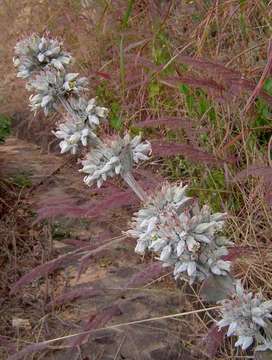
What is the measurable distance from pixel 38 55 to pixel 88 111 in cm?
11

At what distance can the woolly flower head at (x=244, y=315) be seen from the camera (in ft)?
3.18

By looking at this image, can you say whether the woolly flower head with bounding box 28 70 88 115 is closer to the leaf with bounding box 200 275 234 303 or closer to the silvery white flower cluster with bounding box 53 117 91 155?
the silvery white flower cluster with bounding box 53 117 91 155

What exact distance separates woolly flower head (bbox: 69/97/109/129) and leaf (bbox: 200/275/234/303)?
0.29m

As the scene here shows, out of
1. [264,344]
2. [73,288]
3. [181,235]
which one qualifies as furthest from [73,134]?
[73,288]

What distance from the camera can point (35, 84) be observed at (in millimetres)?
1009

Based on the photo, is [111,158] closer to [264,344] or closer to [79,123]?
[79,123]

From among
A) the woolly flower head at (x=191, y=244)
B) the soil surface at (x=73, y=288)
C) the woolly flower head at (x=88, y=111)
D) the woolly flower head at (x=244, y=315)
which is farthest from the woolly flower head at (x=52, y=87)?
the soil surface at (x=73, y=288)

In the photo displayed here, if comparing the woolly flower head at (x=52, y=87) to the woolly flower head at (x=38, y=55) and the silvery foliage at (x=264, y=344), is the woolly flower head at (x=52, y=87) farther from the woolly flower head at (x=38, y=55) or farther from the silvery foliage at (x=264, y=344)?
the silvery foliage at (x=264, y=344)

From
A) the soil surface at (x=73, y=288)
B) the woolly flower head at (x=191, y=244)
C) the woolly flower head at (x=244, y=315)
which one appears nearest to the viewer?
the woolly flower head at (x=191, y=244)

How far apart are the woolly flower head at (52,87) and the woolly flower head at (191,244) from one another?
282 mm

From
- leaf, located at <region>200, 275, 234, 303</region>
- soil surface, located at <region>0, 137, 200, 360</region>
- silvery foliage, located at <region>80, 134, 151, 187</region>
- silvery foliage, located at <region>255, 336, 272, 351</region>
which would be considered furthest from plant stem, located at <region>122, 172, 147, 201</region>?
soil surface, located at <region>0, 137, 200, 360</region>

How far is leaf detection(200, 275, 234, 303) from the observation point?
93cm

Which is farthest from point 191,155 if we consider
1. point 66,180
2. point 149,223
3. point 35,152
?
point 35,152

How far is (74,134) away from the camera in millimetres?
1006
